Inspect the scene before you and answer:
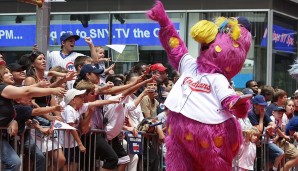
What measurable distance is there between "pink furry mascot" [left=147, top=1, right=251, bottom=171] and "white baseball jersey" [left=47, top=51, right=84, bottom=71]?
3.06 meters

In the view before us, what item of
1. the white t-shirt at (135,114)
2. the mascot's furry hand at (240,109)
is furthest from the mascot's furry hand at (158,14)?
the white t-shirt at (135,114)

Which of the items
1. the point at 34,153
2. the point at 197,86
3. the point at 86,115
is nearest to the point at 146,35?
the point at 86,115

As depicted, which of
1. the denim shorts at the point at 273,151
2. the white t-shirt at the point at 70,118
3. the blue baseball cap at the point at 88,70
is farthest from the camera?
the denim shorts at the point at 273,151

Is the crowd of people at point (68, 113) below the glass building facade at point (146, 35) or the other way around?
below

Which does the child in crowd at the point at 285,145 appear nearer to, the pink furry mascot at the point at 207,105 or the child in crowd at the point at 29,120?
the pink furry mascot at the point at 207,105

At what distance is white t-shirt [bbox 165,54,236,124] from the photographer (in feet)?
29.6

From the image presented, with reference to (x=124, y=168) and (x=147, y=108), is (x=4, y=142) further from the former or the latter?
(x=147, y=108)

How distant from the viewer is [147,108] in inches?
512

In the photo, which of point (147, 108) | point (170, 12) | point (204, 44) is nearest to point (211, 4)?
point (170, 12)

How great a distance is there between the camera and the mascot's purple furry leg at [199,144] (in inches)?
354

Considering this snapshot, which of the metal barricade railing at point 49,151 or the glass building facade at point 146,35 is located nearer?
the metal barricade railing at point 49,151

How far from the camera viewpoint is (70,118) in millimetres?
10422

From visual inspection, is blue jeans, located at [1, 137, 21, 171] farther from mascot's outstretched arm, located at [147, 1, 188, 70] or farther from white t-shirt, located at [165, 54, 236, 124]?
mascot's outstretched arm, located at [147, 1, 188, 70]

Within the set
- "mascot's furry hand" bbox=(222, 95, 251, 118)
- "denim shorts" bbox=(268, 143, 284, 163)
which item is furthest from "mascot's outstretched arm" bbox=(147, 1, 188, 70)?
"denim shorts" bbox=(268, 143, 284, 163)
